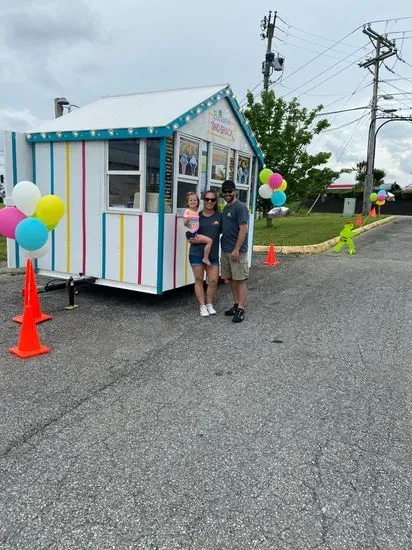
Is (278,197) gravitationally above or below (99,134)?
below

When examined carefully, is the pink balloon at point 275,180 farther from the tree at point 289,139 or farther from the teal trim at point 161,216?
the tree at point 289,139

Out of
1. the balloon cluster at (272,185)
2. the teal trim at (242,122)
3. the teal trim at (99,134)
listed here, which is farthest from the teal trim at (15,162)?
the balloon cluster at (272,185)

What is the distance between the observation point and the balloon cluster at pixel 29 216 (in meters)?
4.79

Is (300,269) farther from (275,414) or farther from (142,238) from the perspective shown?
(275,414)

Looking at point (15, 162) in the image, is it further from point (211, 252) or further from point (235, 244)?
point (235, 244)

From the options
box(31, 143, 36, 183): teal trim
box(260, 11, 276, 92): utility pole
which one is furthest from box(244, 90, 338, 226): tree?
box(31, 143, 36, 183): teal trim

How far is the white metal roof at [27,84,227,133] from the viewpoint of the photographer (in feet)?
19.9

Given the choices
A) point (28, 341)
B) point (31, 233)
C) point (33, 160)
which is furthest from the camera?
point (33, 160)

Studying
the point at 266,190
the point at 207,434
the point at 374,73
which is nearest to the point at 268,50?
the point at 374,73

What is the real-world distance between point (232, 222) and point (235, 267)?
24.1 inches

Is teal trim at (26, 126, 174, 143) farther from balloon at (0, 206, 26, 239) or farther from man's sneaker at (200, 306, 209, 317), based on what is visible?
man's sneaker at (200, 306, 209, 317)

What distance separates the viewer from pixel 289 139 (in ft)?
55.4

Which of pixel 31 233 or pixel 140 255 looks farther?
pixel 140 255

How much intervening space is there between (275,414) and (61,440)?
1622mm
